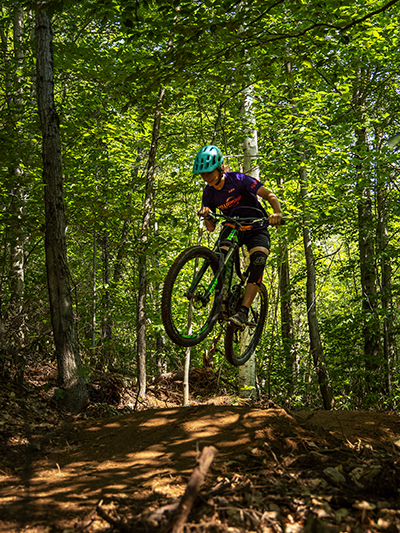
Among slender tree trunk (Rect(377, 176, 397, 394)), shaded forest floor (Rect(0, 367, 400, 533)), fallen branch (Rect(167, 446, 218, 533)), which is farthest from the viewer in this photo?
slender tree trunk (Rect(377, 176, 397, 394))

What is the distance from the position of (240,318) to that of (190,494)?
265 centimetres

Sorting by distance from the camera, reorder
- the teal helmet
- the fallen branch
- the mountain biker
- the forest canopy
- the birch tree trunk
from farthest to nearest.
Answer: the birch tree trunk, the forest canopy, the mountain biker, the teal helmet, the fallen branch

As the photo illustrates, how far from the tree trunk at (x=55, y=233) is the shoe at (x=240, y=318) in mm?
2269

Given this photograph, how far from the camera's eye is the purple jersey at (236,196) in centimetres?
501

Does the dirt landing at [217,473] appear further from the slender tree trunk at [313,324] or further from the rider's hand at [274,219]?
the slender tree trunk at [313,324]

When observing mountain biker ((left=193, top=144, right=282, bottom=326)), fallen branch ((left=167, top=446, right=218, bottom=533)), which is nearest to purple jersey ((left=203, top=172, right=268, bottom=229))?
mountain biker ((left=193, top=144, right=282, bottom=326))

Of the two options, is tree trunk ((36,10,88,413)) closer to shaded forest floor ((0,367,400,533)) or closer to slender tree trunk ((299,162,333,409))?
shaded forest floor ((0,367,400,533))

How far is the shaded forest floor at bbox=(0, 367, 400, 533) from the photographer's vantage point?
237 cm

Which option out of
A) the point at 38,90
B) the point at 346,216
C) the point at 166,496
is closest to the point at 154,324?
the point at 38,90

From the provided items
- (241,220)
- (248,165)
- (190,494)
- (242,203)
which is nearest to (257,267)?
(241,220)

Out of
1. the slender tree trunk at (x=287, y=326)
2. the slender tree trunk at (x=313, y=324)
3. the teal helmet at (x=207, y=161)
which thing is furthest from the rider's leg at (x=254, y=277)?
the slender tree trunk at (x=313, y=324)

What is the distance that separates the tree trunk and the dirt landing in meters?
1.03

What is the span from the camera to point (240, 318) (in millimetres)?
4758

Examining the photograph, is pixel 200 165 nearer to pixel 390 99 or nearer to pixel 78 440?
pixel 78 440
